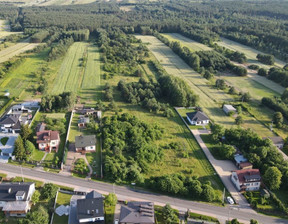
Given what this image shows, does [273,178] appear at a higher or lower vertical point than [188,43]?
lower

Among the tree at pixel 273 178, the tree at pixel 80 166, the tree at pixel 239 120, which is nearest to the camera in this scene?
the tree at pixel 273 178

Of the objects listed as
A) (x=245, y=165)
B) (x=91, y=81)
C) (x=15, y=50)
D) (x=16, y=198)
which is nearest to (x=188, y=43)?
(x=91, y=81)

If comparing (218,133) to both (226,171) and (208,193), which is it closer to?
(226,171)

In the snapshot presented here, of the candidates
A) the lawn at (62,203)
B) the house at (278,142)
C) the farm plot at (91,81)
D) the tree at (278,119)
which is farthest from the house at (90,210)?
the tree at (278,119)

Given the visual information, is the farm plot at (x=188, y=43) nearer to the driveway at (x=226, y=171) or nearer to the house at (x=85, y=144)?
the driveway at (x=226, y=171)

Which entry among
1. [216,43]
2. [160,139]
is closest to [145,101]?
[160,139]

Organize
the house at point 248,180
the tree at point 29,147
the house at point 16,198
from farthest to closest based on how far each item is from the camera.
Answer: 1. the tree at point 29,147
2. the house at point 248,180
3. the house at point 16,198

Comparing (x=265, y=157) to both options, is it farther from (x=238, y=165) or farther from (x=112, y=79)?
(x=112, y=79)
